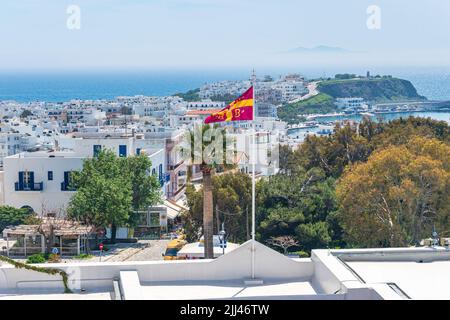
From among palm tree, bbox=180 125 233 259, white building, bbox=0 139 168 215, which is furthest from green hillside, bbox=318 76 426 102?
palm tree, bbox=180 125 233 259

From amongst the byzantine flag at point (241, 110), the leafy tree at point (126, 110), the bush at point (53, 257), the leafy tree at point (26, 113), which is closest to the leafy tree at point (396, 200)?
the bush at point (53, 257)

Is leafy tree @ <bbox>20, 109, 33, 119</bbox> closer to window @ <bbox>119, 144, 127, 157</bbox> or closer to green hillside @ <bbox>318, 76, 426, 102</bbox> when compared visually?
green hillside @ <bbox>318, 76, 426, 102</bbox>

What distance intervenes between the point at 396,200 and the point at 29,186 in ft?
47.9

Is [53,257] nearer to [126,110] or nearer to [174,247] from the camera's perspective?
[174,247]

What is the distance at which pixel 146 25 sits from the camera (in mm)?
120625

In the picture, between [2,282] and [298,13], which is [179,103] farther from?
[2,282]

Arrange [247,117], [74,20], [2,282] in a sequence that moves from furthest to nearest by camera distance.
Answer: [74,20]
[247,117]
[2,282]

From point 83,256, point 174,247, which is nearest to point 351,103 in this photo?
point 174,247

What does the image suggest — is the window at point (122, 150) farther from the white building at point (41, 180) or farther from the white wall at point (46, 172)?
the white wall at point (46, 172)

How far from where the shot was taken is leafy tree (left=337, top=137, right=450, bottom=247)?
72.3 ft

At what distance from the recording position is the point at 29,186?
104 ft

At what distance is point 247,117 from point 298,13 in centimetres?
7769

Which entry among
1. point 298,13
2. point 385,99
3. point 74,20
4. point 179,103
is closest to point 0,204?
point 74,20

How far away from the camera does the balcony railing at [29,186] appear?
31.6 meters
